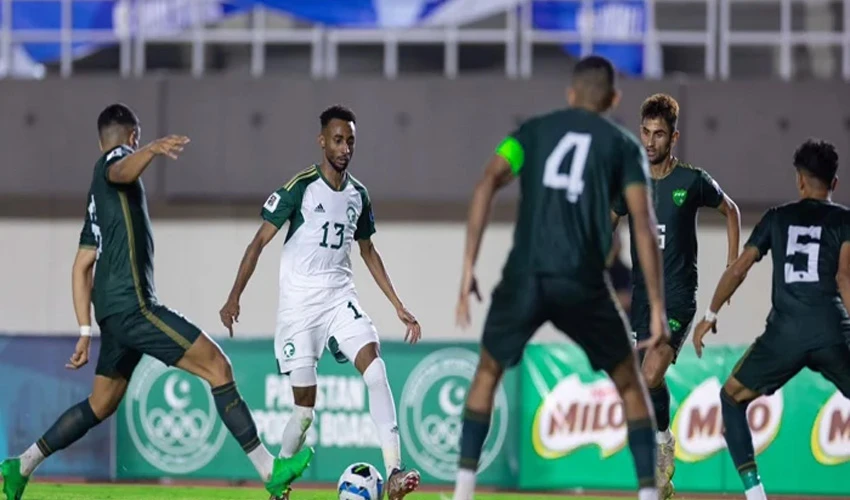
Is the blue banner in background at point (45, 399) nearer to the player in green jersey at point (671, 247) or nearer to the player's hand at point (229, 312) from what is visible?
the player's hand at point (229, 312)

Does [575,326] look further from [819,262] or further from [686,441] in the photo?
[686,441]

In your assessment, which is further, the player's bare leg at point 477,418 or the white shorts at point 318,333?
the white shorts at point 318,333

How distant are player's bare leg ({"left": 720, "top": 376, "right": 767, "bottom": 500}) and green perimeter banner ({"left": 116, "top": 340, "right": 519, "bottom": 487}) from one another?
5089 mm

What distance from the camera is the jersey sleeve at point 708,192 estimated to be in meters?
10.9

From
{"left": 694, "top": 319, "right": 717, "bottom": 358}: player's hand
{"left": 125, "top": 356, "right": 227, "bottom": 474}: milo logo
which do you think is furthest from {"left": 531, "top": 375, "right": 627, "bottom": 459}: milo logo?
{"left": 694, "top": 319, "right": 717, "bottom": 358}: player's hand

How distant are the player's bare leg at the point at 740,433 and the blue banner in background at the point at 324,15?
1065cm

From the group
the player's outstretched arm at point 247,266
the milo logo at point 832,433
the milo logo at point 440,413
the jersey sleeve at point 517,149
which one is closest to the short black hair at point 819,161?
the jersey sleeve at point 517,149

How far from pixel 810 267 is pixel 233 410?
360 centimetres

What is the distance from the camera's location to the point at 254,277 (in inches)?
816

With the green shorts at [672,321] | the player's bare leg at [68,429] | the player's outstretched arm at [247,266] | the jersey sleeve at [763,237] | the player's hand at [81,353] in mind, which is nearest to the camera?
the jersey sleeve at [763,237]

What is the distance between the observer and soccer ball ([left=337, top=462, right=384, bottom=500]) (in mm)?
10234

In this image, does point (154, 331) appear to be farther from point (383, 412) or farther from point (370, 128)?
point (370, 128)

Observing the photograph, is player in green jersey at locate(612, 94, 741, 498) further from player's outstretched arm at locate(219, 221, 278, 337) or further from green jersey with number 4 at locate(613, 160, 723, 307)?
player's outstretched arm at locate(219, 221, 278, 337)

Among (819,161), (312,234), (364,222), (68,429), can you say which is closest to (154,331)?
(68,429)
